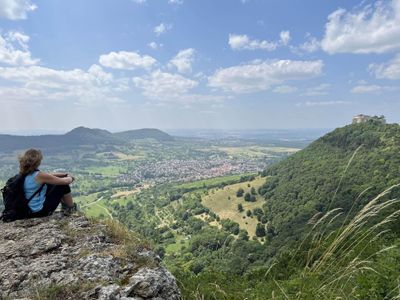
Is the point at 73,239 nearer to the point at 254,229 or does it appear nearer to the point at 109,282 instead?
the point at 109,282

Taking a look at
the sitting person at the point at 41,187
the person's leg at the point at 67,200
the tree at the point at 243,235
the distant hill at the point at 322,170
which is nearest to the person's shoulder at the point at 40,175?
the sitting person at the point at 41,187

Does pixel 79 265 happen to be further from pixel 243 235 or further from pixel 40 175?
pixel 243 235

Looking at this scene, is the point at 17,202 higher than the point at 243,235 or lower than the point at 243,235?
higher

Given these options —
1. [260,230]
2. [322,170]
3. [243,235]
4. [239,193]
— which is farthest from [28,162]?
[239,193]

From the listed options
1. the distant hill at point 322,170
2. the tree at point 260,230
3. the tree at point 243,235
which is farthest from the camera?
the tree at point 260,230

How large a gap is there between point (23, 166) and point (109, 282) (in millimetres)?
4054

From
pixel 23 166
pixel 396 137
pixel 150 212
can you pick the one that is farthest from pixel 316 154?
pixel 23 166

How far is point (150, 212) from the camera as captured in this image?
13188cm

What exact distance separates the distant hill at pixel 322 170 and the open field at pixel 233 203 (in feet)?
17.8

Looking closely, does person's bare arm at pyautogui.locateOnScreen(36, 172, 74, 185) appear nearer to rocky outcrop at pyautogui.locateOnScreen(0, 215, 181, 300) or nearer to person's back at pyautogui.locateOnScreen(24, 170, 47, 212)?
person's back at pyautogui.locateOnScreen(24, 170, 47, 212)

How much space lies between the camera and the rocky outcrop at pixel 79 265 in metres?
4.14

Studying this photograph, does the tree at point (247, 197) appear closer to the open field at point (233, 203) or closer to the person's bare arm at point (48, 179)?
the open field at point (233, 203)

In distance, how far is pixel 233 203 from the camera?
124 meters

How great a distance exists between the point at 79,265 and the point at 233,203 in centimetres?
12147
